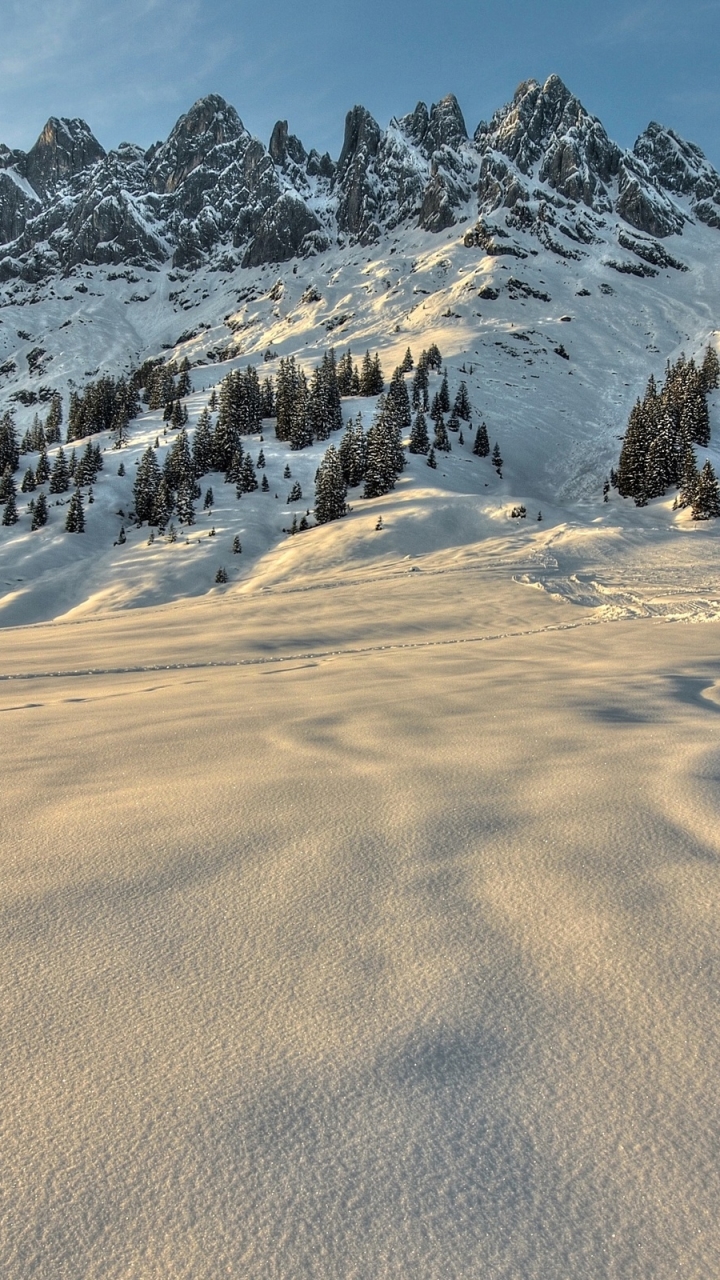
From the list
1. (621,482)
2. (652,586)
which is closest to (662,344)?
(621,482)

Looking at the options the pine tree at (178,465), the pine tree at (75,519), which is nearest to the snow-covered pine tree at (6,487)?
the pine tree at (75,519)

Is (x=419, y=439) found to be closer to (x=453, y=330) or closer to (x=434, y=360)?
(x=434, y=360)

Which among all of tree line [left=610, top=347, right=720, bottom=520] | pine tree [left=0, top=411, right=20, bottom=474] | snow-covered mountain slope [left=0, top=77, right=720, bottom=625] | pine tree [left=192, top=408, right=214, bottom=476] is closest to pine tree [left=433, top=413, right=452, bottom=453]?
snow-covered mountain slope [left=0, top=77, right=720, bottom=625]

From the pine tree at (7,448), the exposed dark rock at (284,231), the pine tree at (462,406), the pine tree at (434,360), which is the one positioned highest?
the exposed dark rock at (284,231)

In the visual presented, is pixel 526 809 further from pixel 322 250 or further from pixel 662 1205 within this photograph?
pixel 322 250

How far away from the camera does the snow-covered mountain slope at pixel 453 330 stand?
4147 centimetres

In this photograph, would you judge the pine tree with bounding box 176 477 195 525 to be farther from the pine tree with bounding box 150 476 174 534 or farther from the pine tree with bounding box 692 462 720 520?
the pine tree with bounding box 692 462 720 520

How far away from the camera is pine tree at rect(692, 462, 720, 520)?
136ft

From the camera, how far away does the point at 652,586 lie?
24250 millimetres

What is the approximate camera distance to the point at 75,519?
48281 millimetres

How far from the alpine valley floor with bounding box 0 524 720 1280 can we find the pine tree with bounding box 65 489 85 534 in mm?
48293

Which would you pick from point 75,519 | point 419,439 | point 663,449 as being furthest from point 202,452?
point 663,449

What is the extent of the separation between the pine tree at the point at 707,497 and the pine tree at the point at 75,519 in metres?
44.8

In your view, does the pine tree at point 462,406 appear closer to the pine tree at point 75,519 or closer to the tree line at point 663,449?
the tree line at point 663,449
